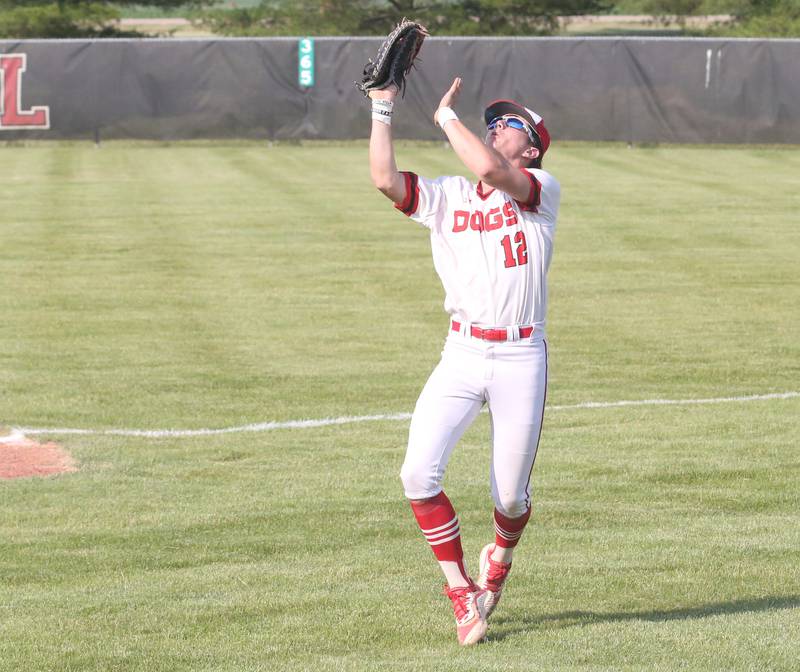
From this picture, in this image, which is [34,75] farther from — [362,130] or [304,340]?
[304,340]

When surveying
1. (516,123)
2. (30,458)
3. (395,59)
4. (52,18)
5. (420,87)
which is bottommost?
(52,18)

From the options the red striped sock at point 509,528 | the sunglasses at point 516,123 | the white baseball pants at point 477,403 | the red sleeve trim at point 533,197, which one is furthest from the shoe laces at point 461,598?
the sunglasses at point 516,123

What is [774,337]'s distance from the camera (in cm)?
1395

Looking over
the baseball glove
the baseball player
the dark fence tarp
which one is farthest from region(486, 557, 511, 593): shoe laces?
the dark fence tarp

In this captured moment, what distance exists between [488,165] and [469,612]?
1845 mm

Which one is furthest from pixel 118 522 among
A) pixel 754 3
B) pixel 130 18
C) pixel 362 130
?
pixel 130 18

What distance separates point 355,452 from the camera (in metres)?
9.65

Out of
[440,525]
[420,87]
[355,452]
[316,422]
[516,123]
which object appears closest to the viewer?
[440,525]

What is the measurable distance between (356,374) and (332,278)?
16.8 ft

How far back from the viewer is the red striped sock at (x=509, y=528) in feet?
20.2

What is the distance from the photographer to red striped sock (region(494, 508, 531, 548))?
6.15 m

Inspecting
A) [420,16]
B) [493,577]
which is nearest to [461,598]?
[493,577]

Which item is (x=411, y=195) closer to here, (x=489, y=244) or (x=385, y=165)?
(x=385, y=165)

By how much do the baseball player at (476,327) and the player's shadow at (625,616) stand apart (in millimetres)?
192
